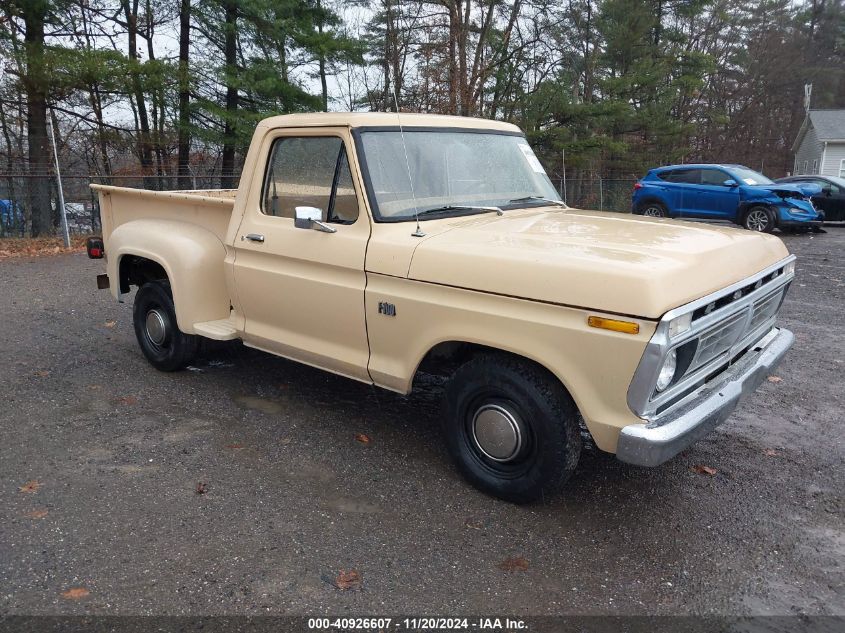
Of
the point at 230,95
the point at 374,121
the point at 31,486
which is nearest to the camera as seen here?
the point at 31,486

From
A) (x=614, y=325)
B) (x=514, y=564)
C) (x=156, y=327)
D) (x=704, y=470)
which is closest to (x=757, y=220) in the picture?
(x=704, y=470)

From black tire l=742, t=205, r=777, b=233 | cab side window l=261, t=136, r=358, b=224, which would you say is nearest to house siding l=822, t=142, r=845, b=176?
black tire l=742, t=205, r=777, b=233

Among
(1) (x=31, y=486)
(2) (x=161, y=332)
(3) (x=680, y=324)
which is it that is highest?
(3) (x=680, y=324)

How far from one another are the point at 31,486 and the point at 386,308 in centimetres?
224

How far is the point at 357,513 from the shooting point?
3557 millimetres

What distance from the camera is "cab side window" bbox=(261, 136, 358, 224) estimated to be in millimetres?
4117

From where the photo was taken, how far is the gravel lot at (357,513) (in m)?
2.93

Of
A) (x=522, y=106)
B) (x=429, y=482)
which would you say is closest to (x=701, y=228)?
(x=429, y=482)

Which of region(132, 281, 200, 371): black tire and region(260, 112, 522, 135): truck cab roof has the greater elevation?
region(260, 112, 522, 135): truck cab roof

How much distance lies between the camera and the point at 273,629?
8.86 ft

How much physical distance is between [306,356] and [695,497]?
2.52 m

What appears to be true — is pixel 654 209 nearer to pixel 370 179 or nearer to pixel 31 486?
pixel 370 179

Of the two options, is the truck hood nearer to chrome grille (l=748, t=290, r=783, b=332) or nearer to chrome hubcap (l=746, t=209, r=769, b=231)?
chrome grille (l=748, t=290, r=783, b=332)

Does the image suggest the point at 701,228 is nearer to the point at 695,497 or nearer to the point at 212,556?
the point at 695,497
